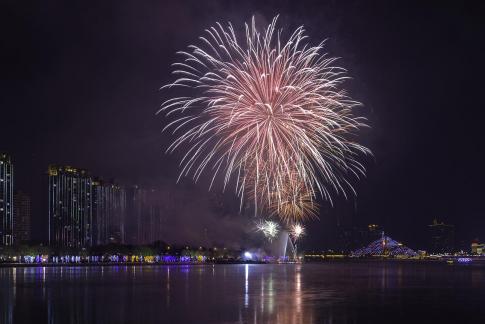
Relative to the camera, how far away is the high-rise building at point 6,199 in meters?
192

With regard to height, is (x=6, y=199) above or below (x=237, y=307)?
below

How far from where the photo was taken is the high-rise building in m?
192

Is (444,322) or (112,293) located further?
(112,293)

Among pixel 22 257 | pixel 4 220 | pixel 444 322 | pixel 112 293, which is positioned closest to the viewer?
pixel 444 322

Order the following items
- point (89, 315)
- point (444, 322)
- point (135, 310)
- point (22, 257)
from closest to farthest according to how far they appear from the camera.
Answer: point (444, 322)
point (89, 315)
point (135, 310)
point (22, 257)

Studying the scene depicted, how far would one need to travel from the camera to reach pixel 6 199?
194 metres

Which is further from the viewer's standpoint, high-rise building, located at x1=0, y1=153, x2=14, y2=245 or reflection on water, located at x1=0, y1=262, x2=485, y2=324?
high-rise building, located at x1=0, y1=153, x2=14, y2=245

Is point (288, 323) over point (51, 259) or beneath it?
over

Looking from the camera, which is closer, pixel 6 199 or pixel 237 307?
pixel 237 307

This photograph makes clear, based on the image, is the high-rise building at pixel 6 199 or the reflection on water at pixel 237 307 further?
the high-rise building at pixel 6 199

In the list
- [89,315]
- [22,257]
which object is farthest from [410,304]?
[22,257]

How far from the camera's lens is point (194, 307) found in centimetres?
3017

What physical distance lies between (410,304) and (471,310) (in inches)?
138

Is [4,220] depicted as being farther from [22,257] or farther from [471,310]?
[471,310]
